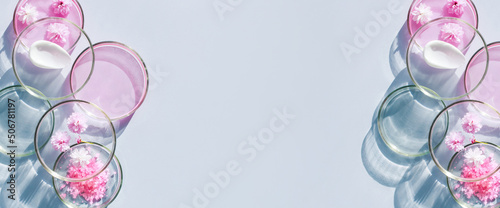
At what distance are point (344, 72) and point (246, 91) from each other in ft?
1.13

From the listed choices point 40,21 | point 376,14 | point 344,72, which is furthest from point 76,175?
point 376,14

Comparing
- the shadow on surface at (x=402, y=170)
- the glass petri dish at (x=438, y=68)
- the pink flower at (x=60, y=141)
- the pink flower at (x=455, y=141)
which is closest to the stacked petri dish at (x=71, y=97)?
the pink flower at (x=60, y=141)

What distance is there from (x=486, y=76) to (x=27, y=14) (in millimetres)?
1544

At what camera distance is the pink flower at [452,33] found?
65.7 inches

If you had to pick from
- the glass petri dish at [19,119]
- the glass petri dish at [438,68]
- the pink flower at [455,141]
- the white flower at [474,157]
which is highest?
the glass petri dish at [19,119]

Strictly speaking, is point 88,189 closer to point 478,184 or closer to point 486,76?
point 478,184

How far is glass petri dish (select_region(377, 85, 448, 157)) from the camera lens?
5.56 feet

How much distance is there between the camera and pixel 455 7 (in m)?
1.69

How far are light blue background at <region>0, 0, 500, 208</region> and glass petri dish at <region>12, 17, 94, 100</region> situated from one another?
0.07m

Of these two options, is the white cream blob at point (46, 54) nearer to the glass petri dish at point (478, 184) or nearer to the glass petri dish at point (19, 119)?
the glass petri dish at point (19, 119)

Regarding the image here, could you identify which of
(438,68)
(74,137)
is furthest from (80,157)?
(438,68)

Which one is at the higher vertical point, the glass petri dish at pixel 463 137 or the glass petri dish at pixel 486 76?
the glass petri dish at pixel 486 76

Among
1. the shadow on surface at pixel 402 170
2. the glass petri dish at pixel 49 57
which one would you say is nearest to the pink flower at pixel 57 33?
the glass petri dish at pixel 49 57

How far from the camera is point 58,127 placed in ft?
5.49
